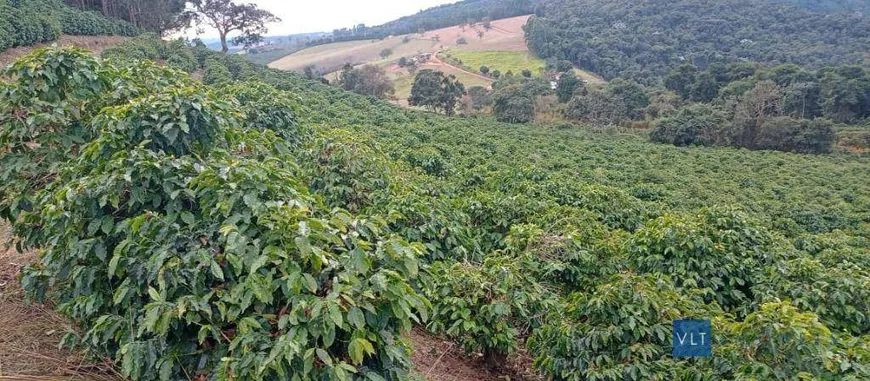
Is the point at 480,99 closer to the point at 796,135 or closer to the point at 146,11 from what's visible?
the point at 796,135

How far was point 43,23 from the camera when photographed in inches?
1005

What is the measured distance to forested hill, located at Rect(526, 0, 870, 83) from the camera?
248ft

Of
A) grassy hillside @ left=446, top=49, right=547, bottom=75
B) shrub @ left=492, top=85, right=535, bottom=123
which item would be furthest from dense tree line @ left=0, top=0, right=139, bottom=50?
grassy hillside @ left=446, top=49, right=547, bottom=75

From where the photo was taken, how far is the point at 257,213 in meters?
3.75

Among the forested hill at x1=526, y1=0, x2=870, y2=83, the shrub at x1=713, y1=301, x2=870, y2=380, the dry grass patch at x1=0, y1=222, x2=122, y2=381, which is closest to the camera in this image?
the shrub at x1=713, y1=301, x2=870, y2=380

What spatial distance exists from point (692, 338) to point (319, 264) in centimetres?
379

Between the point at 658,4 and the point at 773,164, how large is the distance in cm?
7627

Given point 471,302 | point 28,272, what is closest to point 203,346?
point 28,272

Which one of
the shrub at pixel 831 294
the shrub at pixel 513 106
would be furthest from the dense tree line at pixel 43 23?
the shrub at pixel 513 106

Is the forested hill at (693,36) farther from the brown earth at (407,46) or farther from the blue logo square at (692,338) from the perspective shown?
the blue logo square at (692,338)

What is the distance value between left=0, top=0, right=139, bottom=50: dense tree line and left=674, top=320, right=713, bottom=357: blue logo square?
26660 millimetres

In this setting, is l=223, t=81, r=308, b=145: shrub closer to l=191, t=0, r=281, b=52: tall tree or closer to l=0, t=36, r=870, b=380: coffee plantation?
l=0, t=36, r=870, b=380: coffee plantation

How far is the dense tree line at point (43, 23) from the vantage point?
22359 millimetres

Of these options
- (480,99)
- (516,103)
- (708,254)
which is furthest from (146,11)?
(708,254)
